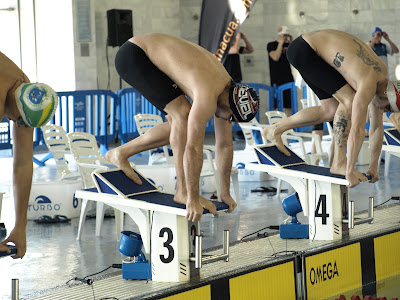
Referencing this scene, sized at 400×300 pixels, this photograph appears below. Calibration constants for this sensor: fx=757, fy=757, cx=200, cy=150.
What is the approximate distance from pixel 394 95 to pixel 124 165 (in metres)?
1.71

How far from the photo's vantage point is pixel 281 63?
12445 millimetres

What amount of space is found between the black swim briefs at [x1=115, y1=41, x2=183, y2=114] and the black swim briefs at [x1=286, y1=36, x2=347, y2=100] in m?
1.24

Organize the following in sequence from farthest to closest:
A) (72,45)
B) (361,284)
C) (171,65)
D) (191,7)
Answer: (191,7) < (72,45) < (361,284) < (171,65)

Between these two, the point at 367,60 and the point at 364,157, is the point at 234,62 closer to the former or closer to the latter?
the point at 364,157

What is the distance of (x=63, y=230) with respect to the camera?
6375 mm

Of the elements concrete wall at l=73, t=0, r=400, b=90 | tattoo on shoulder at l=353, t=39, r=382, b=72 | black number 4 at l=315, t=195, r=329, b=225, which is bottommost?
black number 4 at l=315, t=195, r=329, b=225

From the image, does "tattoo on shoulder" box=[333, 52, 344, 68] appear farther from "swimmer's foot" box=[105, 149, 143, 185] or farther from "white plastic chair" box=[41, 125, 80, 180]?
"white plastic chair" box=[41, 125, 80, 180]

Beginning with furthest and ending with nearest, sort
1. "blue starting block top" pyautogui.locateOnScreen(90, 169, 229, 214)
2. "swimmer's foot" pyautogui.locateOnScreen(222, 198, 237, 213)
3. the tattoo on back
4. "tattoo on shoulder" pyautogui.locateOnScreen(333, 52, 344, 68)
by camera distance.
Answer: the tattoo on back, "tattoo on shoulder" pyautogui.locateOnScreen(333, 52, 344, 68), "swimmer's foot" pyautogui.locateOnScreen(222, 198, 237, 213), "blue starting block top" pyautogui.locateOnScreen(90, 169, 229, 214)

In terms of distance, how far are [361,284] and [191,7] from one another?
33.3ft

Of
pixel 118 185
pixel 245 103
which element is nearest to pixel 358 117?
pixel 245 103

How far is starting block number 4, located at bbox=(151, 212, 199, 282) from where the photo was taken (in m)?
3.94

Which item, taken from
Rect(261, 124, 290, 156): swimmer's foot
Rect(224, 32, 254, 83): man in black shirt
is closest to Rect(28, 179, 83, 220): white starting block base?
Rect(261, 124, 290, 156): swimmer's foot

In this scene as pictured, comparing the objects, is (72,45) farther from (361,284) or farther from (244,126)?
(361,284)

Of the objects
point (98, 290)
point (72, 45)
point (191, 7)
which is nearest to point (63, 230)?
point (98, 290)
